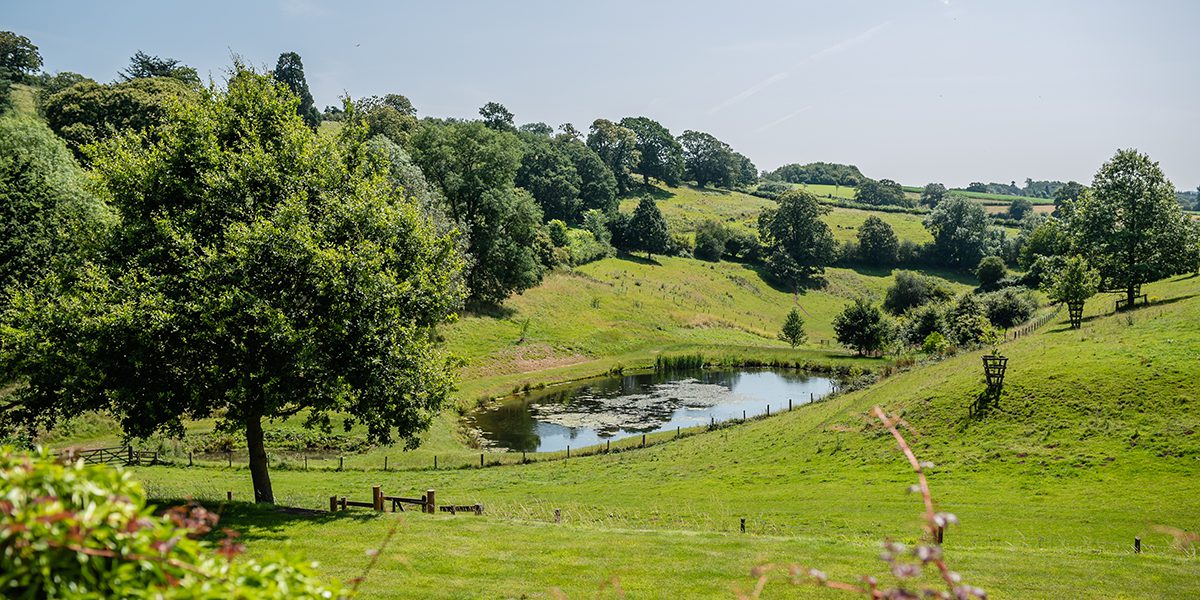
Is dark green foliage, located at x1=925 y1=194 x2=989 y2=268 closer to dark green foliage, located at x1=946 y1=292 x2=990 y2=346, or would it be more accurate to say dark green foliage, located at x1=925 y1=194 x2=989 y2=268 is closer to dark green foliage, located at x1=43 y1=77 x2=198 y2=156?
dark green foliage, located at x1=946 y1=292 x2=990 y2=346

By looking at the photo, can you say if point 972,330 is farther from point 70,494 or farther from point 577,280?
point 70,494

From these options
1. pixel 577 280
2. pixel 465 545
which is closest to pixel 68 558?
pixel 465 545

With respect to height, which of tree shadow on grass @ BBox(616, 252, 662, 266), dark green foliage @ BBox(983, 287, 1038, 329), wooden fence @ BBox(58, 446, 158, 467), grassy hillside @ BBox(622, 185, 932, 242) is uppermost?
grassy hillside @ BBox(622, 185, 932, 242)

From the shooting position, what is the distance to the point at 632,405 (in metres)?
63.0

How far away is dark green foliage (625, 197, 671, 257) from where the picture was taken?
411ft

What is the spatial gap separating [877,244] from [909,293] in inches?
1196

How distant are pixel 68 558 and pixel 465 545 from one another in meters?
15.4

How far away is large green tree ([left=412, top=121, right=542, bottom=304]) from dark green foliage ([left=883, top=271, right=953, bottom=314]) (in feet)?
208

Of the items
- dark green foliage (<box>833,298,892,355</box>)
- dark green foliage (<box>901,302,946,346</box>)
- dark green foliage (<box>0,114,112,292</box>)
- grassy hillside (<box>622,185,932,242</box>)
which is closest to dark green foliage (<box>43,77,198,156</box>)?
dark green foliage (<box>0,114,112,292</box>)

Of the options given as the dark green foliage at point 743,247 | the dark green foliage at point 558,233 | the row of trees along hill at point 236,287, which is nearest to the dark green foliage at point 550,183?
the dark green foliage at point 558,233

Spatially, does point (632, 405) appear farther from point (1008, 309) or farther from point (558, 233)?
point (558, 233)

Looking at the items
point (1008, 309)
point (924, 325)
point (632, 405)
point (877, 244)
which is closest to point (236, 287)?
point (632, 405)

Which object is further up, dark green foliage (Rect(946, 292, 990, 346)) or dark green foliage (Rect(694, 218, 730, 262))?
dark green foliage (Rect(694, 218, 730, 262))

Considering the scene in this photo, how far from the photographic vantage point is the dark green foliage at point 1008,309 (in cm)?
8112
